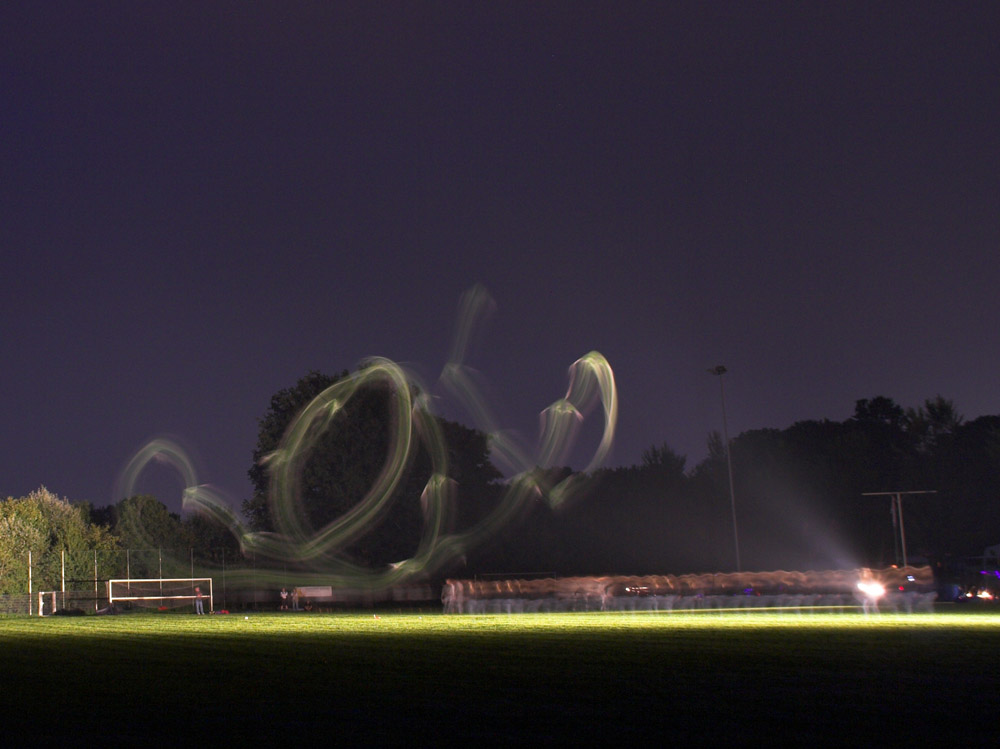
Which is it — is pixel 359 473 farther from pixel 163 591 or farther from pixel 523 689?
pixel 523 689

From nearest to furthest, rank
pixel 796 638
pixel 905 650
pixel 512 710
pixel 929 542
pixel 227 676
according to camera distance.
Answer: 1. pixel 512 710
2. pixel 227 676
3. pixel 905 650
4. pixel 796 638
5. pixel 929 542

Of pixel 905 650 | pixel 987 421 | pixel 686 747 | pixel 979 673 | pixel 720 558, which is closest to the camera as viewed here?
pixel 686 747

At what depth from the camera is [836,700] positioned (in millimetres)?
11039

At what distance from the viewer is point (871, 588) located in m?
42.6

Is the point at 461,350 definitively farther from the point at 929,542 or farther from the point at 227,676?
the point at 929,542

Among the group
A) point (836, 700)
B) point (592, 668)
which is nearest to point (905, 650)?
point (592, 668)

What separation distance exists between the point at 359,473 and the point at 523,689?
64.9 meters

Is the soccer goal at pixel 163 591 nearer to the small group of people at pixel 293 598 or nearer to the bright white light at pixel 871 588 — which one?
the small group of people at pixel 293 598

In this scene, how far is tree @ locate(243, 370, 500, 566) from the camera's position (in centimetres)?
7400

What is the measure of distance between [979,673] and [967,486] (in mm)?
74262

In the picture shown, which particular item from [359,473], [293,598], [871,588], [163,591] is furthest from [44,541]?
[871,588]

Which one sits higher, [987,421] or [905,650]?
[987,421]

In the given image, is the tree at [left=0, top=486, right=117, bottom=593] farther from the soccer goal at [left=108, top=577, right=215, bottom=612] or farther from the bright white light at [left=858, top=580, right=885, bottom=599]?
the bright white light at [left=858, top=580, right=885, bottom=599]

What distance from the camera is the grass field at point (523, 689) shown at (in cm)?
922
